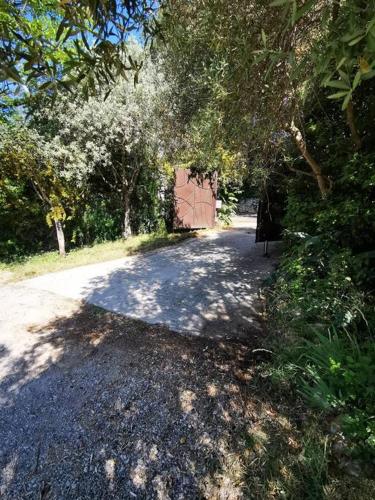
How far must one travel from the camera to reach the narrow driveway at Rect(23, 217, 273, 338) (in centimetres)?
357

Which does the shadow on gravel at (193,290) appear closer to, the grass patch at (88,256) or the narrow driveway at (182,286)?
the narrow driveway at (182,286)

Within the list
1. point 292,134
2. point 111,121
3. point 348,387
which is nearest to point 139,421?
point 348,387

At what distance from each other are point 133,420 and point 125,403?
184 millimetres

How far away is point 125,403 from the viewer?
224 centimetres

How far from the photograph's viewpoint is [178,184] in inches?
348

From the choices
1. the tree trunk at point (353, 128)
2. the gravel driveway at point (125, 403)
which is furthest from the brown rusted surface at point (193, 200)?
the tree trunk at point (353, 128)

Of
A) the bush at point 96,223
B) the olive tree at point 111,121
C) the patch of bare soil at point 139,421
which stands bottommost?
the patch of bare soil at point 139,421

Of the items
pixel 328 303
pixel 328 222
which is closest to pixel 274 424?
pixel 328 303

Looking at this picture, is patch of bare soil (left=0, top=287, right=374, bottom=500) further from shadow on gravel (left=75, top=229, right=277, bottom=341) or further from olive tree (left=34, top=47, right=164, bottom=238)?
olive tree (left=34, top=47, right=164, bottom=238)

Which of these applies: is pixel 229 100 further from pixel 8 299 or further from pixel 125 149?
pixel 125 149

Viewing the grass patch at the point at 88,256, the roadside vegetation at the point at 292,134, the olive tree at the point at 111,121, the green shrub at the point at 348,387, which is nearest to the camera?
the roadside vegetation at the point at 292,134

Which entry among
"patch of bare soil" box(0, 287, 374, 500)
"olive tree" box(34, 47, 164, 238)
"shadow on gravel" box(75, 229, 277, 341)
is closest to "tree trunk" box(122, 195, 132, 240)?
"olive tree" box(34, 47, 164, 238)

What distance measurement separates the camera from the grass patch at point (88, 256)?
6.05m

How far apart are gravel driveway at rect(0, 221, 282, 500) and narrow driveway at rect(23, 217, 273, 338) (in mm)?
43
